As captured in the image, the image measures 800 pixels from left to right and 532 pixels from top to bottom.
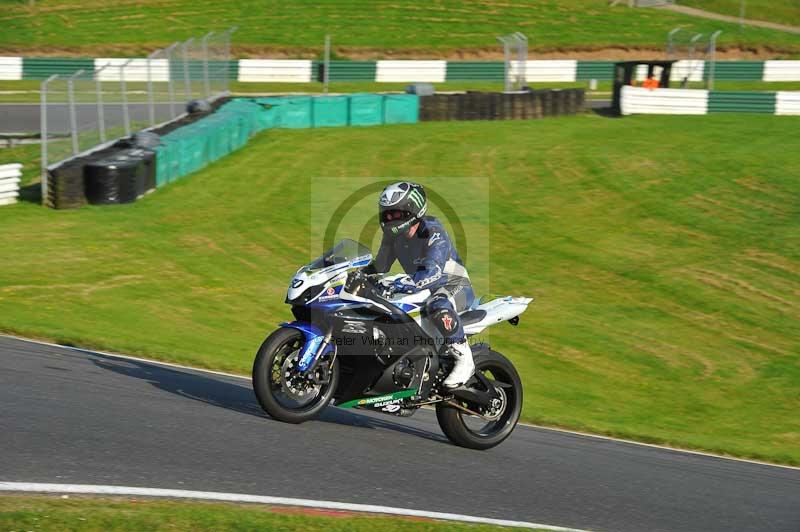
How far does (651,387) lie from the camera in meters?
13.7

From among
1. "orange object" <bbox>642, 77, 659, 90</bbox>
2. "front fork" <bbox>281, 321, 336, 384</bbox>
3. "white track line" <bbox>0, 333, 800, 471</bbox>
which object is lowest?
"white track line" <bbox>0, 333, 800, 471</bbox>

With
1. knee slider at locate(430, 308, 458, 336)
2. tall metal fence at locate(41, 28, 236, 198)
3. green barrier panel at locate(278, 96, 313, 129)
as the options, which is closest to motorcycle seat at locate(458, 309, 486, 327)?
knee slider at locate(430, 308, 458, 336)

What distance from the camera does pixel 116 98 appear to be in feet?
74.4

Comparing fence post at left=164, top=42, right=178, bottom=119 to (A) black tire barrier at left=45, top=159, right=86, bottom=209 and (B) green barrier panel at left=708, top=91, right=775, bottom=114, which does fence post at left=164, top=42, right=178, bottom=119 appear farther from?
(B) green barrier panel at left=708, top=91, right=775, bottom=114

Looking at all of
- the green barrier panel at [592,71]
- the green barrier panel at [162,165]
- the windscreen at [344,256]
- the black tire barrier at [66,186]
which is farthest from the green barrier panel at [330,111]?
the windscreen at [344,256]

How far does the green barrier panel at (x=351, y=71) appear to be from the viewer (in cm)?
4648

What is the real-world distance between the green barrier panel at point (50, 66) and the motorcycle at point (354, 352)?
38316mm

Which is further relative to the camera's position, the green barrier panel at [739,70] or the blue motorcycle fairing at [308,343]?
the green barrier panel at [739,70]

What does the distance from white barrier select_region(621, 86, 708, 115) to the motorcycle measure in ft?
99.8

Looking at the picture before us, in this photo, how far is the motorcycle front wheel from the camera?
7894 millimetres

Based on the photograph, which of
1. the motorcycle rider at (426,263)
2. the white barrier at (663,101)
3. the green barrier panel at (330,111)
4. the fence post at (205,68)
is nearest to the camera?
the motorcycle rider at (426,263)

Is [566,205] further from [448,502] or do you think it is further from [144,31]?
[144,31]

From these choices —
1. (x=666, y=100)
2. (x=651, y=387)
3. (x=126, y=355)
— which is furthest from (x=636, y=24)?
(x=126, y=355)

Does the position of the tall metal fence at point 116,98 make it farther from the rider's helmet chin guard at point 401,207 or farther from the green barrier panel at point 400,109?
the rider's helmet chin guard at point 401,207
